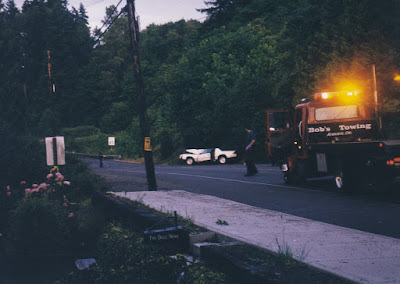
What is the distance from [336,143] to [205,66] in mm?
40394

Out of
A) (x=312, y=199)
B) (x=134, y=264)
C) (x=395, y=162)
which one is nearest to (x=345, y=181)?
(x=312, y=199)

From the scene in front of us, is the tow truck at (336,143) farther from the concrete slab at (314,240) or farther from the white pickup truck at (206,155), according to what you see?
the white pickup truck at (206,155)

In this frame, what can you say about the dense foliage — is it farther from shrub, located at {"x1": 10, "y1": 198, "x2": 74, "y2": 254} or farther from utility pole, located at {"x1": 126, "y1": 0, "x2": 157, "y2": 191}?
shrub, located at {"x1": 10, "y1": 198, "x2": 74, "y2": 254}

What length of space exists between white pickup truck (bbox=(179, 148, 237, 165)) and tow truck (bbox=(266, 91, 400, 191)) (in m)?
29.4

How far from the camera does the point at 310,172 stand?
17297 millimetres

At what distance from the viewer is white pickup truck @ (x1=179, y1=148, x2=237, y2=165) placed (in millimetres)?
48750

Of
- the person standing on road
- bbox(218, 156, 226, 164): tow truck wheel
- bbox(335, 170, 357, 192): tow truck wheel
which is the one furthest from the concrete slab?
bbox(218, 156, 226, 164): tow truck wheel

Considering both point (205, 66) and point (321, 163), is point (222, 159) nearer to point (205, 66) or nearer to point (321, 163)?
point (205, 66)

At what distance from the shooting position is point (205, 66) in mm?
54656

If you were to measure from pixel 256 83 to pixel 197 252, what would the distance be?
129 feet

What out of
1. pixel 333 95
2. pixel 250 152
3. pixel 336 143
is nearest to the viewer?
pixel 336 143

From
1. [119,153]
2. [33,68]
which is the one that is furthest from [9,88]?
[33,68]

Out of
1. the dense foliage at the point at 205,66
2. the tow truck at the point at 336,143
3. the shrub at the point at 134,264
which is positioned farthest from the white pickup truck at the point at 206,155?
the shrub at the point at 134,264

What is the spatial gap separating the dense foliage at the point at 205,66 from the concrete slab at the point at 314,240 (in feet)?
7.91
